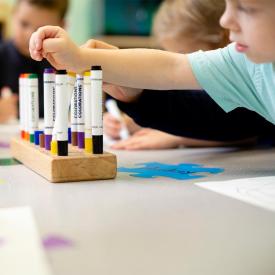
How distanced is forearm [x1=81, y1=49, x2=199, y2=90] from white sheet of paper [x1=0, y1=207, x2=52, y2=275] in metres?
0.31

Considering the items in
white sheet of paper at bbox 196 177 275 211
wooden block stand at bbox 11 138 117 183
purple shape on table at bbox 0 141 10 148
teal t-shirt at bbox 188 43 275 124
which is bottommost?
purple shape on table at bbox 0 141 10 148

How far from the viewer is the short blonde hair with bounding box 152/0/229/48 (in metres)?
1.24

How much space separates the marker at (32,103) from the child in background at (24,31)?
1180 mm

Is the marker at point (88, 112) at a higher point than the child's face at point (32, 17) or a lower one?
lower

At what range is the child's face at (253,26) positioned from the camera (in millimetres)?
577

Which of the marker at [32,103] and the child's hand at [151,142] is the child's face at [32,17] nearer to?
the child's hand at [151,142]

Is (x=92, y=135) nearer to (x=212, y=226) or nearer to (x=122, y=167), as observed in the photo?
(x=122, y=167)

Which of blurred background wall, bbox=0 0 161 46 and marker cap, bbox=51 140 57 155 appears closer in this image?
marker cap, bbox=51 140 57 155

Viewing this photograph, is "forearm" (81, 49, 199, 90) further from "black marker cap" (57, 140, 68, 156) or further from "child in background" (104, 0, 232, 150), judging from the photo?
"child in background" (104, 0, 232, 150)

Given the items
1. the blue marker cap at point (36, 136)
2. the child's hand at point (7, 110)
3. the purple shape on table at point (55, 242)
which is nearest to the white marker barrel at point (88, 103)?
the blue marker cap at point (36, 136)

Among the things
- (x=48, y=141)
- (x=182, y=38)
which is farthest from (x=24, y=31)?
(x=48, y=141)

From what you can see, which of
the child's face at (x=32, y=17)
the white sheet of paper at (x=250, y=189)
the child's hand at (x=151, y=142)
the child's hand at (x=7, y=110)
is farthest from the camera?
the child's face at (x=32, y=17)

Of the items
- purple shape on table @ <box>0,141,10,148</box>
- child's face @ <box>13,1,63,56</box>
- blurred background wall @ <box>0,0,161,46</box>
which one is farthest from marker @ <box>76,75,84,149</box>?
blurred background wall @ <box>0,0,161,46</box>

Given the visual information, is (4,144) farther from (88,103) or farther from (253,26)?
(253,26)
